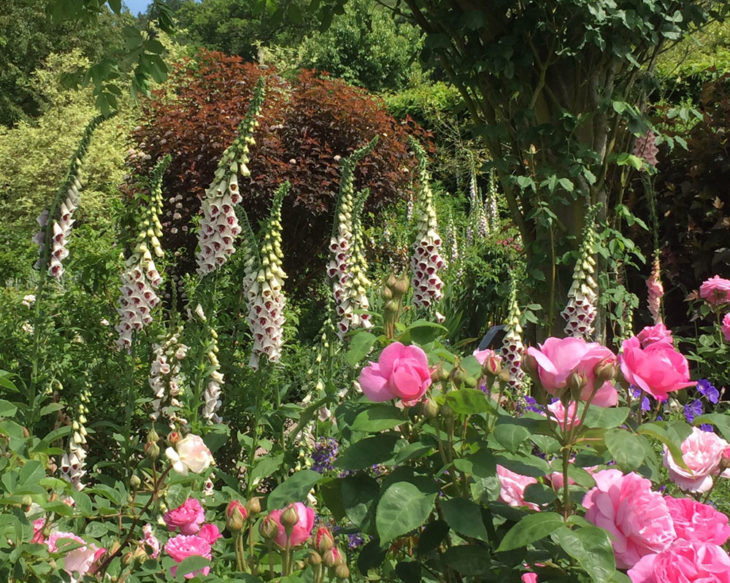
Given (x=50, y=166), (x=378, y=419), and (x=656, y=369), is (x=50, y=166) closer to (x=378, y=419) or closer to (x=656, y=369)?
(x=378, y=419)

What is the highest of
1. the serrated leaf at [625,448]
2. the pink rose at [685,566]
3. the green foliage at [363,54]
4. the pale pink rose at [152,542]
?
the green foliage at [363,54]

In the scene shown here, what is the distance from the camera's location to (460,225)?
8594 mm

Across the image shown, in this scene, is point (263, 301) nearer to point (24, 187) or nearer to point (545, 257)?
point (545, 257)

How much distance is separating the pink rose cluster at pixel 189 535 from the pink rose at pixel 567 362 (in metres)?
0.70

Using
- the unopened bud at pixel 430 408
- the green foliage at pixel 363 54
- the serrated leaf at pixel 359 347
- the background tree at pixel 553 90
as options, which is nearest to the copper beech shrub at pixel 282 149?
the background tree at pixel 553 90

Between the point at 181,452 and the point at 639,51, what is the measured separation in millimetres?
3397

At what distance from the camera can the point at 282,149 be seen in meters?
5.50

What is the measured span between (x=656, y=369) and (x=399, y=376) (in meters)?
0.40

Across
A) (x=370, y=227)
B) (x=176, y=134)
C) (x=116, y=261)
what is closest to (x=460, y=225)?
(x=370, y=227)

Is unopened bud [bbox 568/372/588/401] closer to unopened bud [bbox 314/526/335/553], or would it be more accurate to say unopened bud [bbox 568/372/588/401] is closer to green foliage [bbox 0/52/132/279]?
unopened bud [bbox 314/526/335/553]

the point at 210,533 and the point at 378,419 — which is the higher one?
the point at 378,419

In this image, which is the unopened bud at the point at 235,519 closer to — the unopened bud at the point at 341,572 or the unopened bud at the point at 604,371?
the unopened bud at the point at 341,572

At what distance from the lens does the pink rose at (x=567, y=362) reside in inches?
42.4

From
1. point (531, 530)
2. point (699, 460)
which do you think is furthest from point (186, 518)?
point (699, 460)
